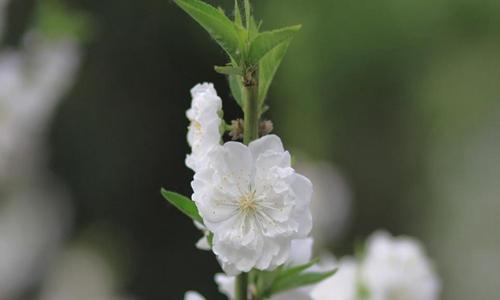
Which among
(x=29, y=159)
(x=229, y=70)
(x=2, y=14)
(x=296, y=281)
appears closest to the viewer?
(x=229, y=70)

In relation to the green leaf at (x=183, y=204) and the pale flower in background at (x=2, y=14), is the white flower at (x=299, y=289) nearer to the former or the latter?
the green leaf at (x=183, y=204)

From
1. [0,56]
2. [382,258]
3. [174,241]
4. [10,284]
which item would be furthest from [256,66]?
[174,241]

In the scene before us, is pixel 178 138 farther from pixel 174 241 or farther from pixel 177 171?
pixel 174 241

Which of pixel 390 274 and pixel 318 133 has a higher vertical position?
pixel 390 274

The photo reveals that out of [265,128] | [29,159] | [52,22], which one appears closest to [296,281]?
[265,128]

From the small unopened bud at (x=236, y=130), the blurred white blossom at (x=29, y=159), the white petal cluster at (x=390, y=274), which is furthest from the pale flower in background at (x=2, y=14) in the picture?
the small unopened bud at (x=236, y=130)

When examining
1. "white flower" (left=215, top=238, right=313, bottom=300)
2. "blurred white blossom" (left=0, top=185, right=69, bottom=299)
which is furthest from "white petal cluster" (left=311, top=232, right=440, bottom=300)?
"blurred white blossom" (left=0, top=185, right=69, bottom=299)

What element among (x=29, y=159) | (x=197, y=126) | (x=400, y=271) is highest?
(x=197, y=126)

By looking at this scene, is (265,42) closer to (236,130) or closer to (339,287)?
(236,130)
